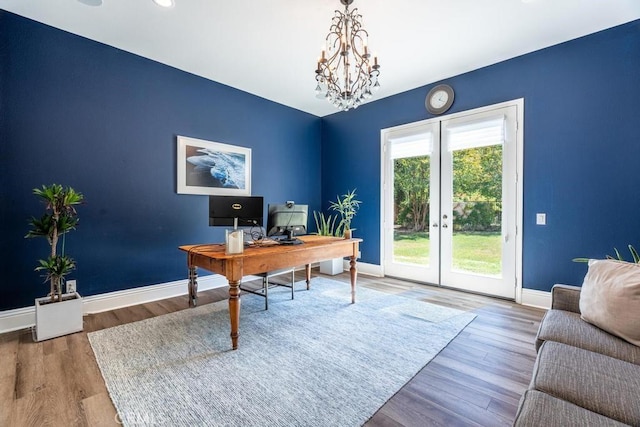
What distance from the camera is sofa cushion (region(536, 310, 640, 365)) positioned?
1343 millimetres

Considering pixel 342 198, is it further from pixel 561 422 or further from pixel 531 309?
pixel 561 422

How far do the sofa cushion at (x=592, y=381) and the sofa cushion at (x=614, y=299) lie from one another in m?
0.28

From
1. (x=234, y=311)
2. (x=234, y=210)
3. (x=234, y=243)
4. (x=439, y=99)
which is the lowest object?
(x=234, y=311)

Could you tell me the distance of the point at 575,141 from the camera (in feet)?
9.34

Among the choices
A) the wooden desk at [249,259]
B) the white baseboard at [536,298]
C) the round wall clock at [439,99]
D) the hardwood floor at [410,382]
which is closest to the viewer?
the hardwood floor at [410,382]

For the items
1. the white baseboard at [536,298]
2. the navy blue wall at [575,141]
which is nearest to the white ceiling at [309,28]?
the navy blue wall at [575,141]

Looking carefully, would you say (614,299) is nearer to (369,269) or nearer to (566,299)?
(566,299)

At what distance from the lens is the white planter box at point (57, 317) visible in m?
2.32

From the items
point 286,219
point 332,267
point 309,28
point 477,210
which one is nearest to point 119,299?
point 286,219

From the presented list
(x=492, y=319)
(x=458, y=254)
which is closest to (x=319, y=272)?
(x=458, y=254)

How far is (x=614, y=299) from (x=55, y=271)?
3924mm

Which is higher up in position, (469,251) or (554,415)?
(469,251)

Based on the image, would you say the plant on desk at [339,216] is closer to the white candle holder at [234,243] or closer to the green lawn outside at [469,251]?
the green lawn outside at [469,251]

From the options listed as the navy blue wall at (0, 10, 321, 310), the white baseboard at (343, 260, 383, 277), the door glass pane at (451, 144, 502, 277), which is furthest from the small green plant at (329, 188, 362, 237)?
the navy blue wall at (0, 10, 321, 310)
